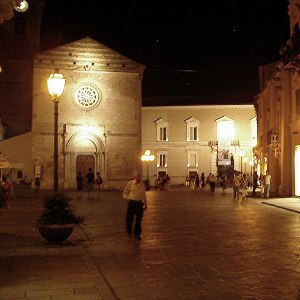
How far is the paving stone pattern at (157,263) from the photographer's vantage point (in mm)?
7422

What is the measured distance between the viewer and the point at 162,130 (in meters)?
66.8

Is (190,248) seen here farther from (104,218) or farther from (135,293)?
(104,218)

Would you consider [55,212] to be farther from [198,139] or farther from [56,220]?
[198,139]

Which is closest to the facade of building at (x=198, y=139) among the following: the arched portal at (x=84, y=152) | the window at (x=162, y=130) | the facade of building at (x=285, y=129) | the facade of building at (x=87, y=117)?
the window at (x=162, y=130)

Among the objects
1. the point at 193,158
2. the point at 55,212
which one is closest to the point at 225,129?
the point at 193,158

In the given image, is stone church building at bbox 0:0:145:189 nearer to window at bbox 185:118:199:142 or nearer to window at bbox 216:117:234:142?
window at bbox 185:118:199:142

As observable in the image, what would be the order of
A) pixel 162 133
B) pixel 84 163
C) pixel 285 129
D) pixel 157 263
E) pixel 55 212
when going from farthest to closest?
pixel 162 133, pixel 84 163, pixel 285 129, pixel 55 212, pixel 157 263

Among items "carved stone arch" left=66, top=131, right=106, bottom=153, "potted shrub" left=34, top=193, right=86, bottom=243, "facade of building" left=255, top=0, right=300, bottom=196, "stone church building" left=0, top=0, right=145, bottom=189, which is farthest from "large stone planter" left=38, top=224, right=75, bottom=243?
"carved stone arch" left=66, top=131, right=106, bottom=153

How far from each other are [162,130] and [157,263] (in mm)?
57272

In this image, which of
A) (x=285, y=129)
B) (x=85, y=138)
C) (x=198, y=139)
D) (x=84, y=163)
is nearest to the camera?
(x=285, y=129)

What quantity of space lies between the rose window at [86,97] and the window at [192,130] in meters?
21.3

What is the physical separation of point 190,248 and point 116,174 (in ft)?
117

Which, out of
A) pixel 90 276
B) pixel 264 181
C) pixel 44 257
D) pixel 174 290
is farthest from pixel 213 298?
pixel 264 181

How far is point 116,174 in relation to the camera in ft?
154
